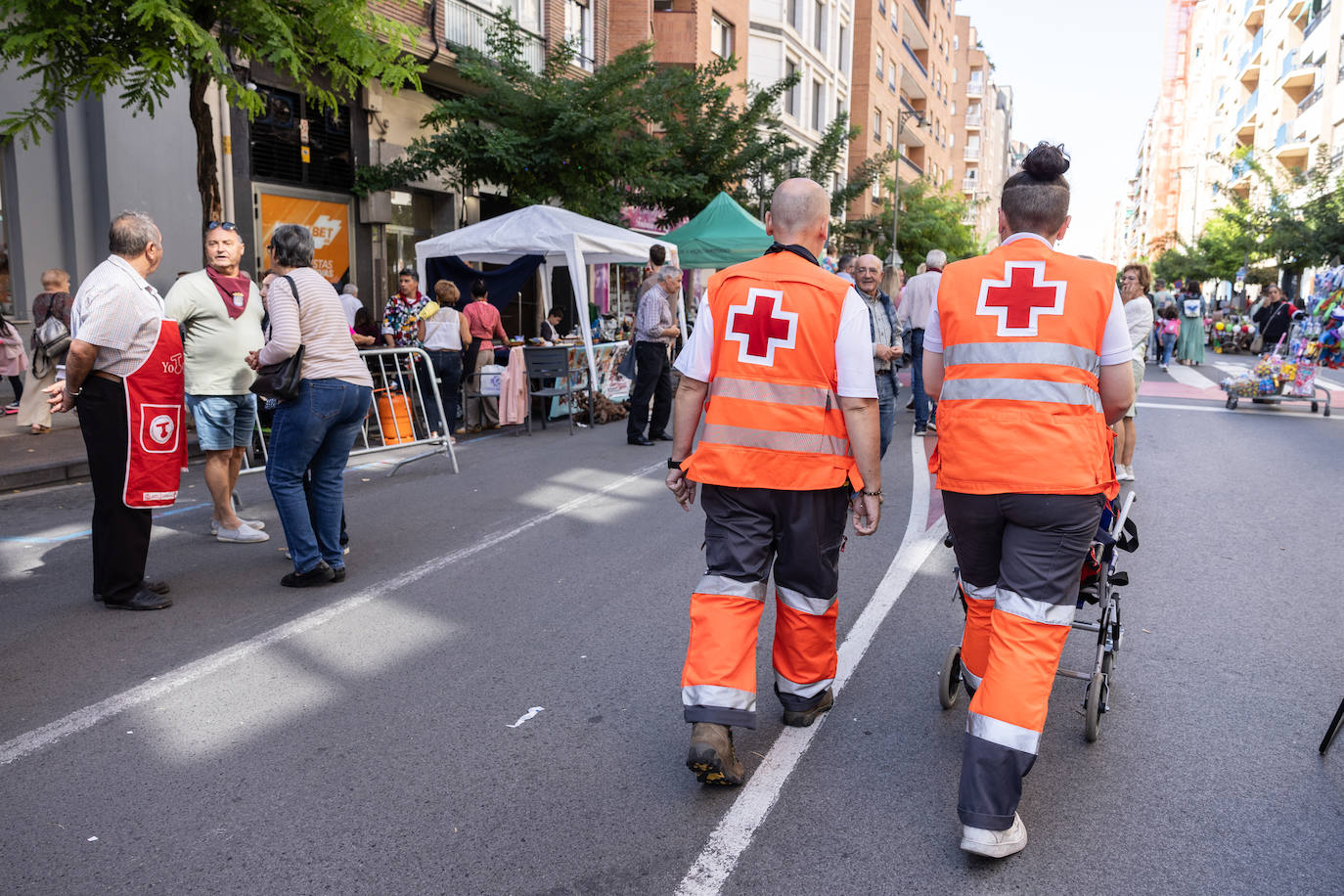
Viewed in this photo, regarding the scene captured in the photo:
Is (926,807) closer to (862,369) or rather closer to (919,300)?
(862,369)

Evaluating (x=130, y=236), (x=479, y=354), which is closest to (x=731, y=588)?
(x=130, y=236)

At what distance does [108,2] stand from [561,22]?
48.1ft

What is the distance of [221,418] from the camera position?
6.41 meters

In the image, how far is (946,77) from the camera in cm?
7062

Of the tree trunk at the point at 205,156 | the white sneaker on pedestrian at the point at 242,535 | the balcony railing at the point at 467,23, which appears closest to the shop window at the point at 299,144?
the balcony railing at the point at 467,23

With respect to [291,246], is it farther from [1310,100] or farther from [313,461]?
[1310,100]

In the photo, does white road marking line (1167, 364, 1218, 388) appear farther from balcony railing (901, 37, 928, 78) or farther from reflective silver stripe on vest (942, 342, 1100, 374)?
balcony railing (901, 37, 928, 78)

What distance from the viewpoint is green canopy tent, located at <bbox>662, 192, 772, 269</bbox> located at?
1700 centimetres

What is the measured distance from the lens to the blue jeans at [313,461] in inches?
215

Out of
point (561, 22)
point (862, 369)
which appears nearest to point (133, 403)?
point (862, 369)

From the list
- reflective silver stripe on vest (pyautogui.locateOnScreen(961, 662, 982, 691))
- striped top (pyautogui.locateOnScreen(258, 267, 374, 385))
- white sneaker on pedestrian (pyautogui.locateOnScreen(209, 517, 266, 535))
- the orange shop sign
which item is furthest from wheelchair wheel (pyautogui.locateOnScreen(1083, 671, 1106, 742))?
the orange shop sign

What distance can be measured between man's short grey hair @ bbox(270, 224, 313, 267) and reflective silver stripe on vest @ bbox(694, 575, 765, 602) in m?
3.38

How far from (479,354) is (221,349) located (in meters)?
6.24

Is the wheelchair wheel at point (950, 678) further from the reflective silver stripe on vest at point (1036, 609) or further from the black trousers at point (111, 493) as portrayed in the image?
the black trousers at point (111, 493)
